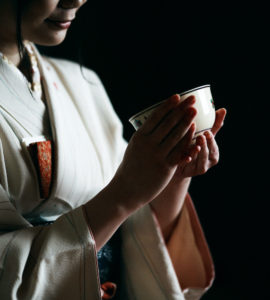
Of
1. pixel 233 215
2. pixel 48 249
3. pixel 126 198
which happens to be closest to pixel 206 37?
pixel 233 215

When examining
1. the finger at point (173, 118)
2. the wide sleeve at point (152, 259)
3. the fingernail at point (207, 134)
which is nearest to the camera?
the finger at point (173, 118)

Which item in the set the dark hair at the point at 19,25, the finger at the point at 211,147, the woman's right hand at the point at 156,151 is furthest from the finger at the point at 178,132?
the dark hair at the point at 19,25

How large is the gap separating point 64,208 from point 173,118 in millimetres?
364

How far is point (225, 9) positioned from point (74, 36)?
19.9 inches

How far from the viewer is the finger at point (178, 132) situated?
0.58 meters

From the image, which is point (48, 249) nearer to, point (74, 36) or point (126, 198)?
point (126, 198)

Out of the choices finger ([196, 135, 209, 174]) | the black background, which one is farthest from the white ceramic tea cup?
the black background

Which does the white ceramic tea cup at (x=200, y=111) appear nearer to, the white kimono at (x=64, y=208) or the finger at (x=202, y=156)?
the finger at (x=202, y=156)

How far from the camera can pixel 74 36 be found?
129 cm

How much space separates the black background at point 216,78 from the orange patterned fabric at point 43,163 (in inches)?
17.7

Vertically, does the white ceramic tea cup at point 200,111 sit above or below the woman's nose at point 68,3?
below

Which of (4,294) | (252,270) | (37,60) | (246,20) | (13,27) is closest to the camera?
(4,294)

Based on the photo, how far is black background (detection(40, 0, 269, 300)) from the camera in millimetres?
1110

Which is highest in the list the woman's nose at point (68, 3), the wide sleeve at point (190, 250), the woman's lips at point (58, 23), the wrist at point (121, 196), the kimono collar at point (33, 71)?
the woman's nose at point (68, 3)
